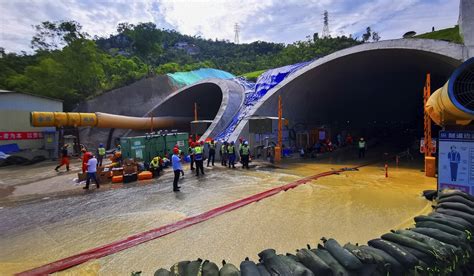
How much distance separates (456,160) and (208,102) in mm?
28675

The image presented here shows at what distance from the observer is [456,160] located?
795 centimetres

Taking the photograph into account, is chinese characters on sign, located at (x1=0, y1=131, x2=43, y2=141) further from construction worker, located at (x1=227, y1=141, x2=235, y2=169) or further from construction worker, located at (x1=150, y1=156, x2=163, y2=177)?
construction worker, located at (x1=227, y1=141, x2=235, y2=169)

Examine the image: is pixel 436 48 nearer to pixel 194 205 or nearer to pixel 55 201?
pixel 194 205

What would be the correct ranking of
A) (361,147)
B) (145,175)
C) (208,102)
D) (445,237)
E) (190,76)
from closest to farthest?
(445,237), (145,175), (361,147), (208,102), (190,76)

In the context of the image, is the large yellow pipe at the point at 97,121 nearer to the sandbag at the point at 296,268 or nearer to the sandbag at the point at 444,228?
the sandbag at the point at 296,268

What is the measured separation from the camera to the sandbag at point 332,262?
3.75m

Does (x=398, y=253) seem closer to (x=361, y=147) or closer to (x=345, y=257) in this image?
(x=345, y=257)

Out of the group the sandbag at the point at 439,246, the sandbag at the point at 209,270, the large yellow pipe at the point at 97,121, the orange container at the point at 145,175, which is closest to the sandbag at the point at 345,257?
the sandbag at the point at 439,246

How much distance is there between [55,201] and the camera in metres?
10.1

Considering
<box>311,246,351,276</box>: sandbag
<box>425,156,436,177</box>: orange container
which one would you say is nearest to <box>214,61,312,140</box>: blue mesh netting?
<box>425,156,436,177</box>: orange container

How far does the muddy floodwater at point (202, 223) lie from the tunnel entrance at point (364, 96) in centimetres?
1045

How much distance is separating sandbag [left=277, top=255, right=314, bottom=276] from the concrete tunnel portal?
15758 mm

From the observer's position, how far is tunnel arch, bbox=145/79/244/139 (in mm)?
23802

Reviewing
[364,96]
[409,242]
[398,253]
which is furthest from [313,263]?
[364,96]
